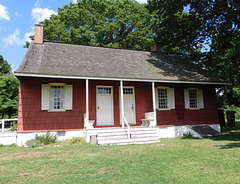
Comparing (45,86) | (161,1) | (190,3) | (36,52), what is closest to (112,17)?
(161,1)

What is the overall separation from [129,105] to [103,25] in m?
13.5

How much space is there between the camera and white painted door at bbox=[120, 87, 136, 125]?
11.8m

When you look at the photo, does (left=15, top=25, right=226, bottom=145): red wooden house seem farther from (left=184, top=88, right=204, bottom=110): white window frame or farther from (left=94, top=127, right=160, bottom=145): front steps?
(left=94, top=127, right=160, bottom=145): front steps

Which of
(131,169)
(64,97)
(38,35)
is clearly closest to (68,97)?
(64,97)

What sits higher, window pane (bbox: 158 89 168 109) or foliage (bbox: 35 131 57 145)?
window pane (bbox: 158 89 168 109)

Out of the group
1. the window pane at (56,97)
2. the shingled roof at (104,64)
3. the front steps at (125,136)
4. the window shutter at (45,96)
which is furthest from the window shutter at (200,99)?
the window shutter at (45,96)

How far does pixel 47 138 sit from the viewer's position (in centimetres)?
941

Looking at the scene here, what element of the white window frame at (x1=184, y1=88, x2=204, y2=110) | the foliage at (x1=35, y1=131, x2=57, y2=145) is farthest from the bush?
the white window frame at (x1=184, y1=88, x2=204, y2=110)

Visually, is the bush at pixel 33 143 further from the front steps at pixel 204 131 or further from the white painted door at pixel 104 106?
the front steps at pixel 204 131

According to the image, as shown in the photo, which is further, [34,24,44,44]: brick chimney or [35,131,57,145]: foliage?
[34,24,44,44]: brick chimney

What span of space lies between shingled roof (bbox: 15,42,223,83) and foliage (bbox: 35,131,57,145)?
115 inches

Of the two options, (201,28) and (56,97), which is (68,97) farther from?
(201,28)

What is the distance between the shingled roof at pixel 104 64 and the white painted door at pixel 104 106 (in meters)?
1.29

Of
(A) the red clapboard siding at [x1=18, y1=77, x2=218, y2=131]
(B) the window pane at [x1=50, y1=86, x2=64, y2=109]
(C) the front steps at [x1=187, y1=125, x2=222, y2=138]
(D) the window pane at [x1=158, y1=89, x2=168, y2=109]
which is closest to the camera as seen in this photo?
(A) the red clapboard siding at [x1=18, y1=77, x2=218, y2=131]
